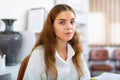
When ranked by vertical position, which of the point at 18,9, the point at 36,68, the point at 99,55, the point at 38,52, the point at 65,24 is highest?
the point at 18,9

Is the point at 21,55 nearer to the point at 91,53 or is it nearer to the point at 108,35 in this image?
the point at 91,53

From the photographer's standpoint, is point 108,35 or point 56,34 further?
point 108,35

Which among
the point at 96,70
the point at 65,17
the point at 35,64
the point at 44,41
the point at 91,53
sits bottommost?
Answer: the point at 96,70

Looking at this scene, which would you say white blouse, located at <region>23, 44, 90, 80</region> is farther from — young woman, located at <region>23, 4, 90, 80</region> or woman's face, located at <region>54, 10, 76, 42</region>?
woman's face, located at <region>54, 10, 76, 42</region>

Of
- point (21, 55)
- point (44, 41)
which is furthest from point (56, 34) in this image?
point (21, 55)

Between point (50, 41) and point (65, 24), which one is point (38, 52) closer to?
point (50, 41)

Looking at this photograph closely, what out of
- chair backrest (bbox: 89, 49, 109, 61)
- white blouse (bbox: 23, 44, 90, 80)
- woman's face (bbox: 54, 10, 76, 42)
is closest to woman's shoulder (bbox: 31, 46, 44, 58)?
white blouse (bbox: 23, 44, 90, 80)

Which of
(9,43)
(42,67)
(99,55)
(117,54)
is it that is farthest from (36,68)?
(117,54)

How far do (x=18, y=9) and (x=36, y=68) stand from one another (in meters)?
1.48

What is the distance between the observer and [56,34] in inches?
54.3

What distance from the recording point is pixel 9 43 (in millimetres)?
2031

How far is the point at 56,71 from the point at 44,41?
0.23 metres

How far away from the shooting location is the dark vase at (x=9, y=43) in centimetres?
A: 202

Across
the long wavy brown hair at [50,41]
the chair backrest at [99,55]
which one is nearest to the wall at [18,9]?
the long wavy brown hair at [50,41]
